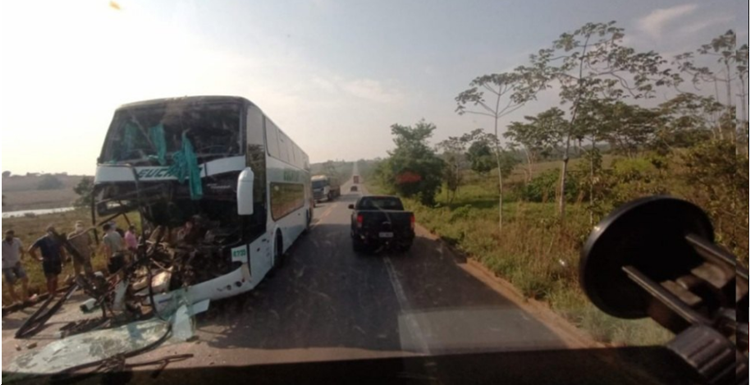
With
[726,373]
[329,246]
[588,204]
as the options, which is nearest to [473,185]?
[329,246]

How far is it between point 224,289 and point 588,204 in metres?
6.22

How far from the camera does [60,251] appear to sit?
745 centimetres

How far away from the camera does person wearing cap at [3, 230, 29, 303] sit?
768 centimetres

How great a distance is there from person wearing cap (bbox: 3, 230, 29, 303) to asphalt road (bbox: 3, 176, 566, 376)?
83 centimetres

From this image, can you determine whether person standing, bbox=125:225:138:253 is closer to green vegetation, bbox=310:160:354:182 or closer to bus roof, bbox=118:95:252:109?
bus roof, bbox=118:95:252:109

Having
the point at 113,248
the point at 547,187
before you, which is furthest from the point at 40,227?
the point at 547,187

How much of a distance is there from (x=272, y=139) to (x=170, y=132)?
294 cm

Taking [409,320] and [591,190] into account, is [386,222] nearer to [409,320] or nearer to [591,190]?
[591,190]

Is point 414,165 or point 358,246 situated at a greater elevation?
point 414,165

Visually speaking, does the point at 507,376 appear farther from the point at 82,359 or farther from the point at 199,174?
the point at 199,174

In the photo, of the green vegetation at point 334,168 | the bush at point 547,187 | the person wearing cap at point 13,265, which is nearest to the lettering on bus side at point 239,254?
the person wearing cap at point 13,265

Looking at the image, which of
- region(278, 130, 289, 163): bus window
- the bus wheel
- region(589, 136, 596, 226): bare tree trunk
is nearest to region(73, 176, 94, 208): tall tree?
the bus wheel

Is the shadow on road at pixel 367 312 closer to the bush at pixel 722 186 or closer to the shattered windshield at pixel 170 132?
the bush at pixel 722 186

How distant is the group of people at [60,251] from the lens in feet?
22.7
